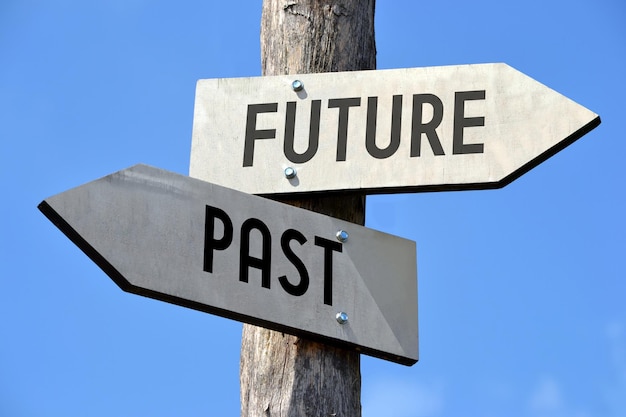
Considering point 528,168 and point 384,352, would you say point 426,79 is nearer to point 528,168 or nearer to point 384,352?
point 528,168

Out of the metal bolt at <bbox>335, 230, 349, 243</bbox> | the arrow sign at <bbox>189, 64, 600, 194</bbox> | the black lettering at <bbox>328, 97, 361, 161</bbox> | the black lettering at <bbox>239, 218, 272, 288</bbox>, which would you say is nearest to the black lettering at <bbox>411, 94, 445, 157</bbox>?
the arrow sign at <bbox>189, 64, 600, 194</bbox>

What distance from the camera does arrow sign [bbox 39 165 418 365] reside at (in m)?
2.71

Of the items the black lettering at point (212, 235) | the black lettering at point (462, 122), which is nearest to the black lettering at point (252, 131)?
the black lettering at point (212, 235)

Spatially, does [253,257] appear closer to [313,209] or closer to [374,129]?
[313,209]

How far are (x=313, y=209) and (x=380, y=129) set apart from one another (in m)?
0.27

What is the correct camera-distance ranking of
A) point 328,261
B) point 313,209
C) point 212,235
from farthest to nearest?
point 313,209
point 328,261
point 212,235

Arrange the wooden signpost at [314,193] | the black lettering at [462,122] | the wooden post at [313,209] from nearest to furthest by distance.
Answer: the wooden signpost at [314,193] → the wooden post at [313,209] → the black lettering at [462,122]

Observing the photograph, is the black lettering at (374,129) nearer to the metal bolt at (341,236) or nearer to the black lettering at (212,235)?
the metal bolt at (341,236)

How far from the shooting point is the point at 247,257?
9.61 feet

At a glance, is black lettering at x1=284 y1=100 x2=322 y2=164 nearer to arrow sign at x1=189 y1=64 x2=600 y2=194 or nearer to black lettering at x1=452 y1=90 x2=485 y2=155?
arrow sign at x1=189 y1=64 x2=600 y2=194

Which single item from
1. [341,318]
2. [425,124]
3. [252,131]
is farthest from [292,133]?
[341,318]

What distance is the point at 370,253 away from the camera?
10.1 feet

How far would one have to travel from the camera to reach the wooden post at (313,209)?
294 centimetres

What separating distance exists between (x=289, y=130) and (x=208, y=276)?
515 millimetres
